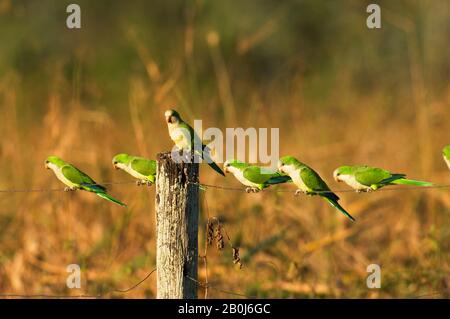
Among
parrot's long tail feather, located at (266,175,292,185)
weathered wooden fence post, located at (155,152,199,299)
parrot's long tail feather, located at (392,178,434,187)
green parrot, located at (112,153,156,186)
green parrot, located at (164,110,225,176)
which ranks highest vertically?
green parrot, located at (164,110,225,176)

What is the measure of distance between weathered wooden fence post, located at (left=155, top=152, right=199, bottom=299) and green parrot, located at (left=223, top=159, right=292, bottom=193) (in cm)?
38

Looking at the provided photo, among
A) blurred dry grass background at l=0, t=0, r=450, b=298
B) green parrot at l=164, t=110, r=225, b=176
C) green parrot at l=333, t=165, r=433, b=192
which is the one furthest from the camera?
blurred dry grass background at l=0, t=0, r=450, b=298

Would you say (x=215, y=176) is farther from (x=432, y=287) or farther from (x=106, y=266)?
(x=432, y=287)

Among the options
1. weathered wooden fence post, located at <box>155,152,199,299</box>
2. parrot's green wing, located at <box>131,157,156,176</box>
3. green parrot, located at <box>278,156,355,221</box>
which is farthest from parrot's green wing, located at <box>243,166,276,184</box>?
parrot's green wing, located at <box>131,157,156,176</box>

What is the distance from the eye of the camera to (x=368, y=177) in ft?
14.4

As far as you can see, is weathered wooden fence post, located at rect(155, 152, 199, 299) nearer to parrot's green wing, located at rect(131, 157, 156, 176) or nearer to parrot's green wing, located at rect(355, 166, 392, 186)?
parrot's green wing, located at rect(131, 157, 156, 176)

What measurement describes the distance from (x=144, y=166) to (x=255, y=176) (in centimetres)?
63

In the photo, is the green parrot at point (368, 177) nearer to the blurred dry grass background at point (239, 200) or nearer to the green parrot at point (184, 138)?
the green parrot at point (184, 138)

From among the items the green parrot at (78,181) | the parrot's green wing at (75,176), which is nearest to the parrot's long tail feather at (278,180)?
the green parrot at (78,181)

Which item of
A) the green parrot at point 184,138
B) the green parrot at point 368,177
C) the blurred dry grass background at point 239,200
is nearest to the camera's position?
the green parrot at point 368,177

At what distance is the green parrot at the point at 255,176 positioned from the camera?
4395 millimetres

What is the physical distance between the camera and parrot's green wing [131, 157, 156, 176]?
4.34 m

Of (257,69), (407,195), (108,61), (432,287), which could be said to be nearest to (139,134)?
(432,287)

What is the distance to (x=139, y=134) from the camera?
649 cm
